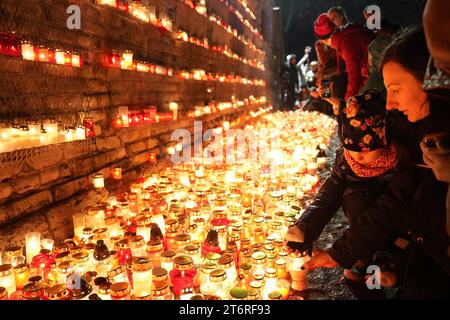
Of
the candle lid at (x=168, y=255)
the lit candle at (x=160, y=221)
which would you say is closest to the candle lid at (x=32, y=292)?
the candle lid at (x=168, y=255)

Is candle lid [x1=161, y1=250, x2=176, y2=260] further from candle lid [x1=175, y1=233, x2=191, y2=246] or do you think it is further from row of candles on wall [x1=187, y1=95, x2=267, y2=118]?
row of candles on wall [x1=187, y1=95, x2=267, y2=118]

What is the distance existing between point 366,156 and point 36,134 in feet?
9.82

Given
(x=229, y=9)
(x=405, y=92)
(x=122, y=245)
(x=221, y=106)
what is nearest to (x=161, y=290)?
(x=122, y=245)

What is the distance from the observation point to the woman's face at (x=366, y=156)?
7.84 ft

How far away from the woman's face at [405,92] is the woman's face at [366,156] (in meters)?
0.48

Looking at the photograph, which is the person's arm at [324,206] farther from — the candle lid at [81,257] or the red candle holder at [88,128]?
the red candle holder at [88,128]

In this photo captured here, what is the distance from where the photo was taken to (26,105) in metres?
3.54

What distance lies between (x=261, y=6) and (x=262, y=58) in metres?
2.56

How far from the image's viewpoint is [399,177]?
2117 millimetres

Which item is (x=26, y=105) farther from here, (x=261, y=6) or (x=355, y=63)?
(x=261, y=6)

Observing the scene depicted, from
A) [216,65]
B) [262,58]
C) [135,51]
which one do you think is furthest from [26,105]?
[262,58]

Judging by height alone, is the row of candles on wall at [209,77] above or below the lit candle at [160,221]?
above

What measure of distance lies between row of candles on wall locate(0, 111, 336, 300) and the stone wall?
29 cm

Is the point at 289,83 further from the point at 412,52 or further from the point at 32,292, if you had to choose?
the point at 32,292
